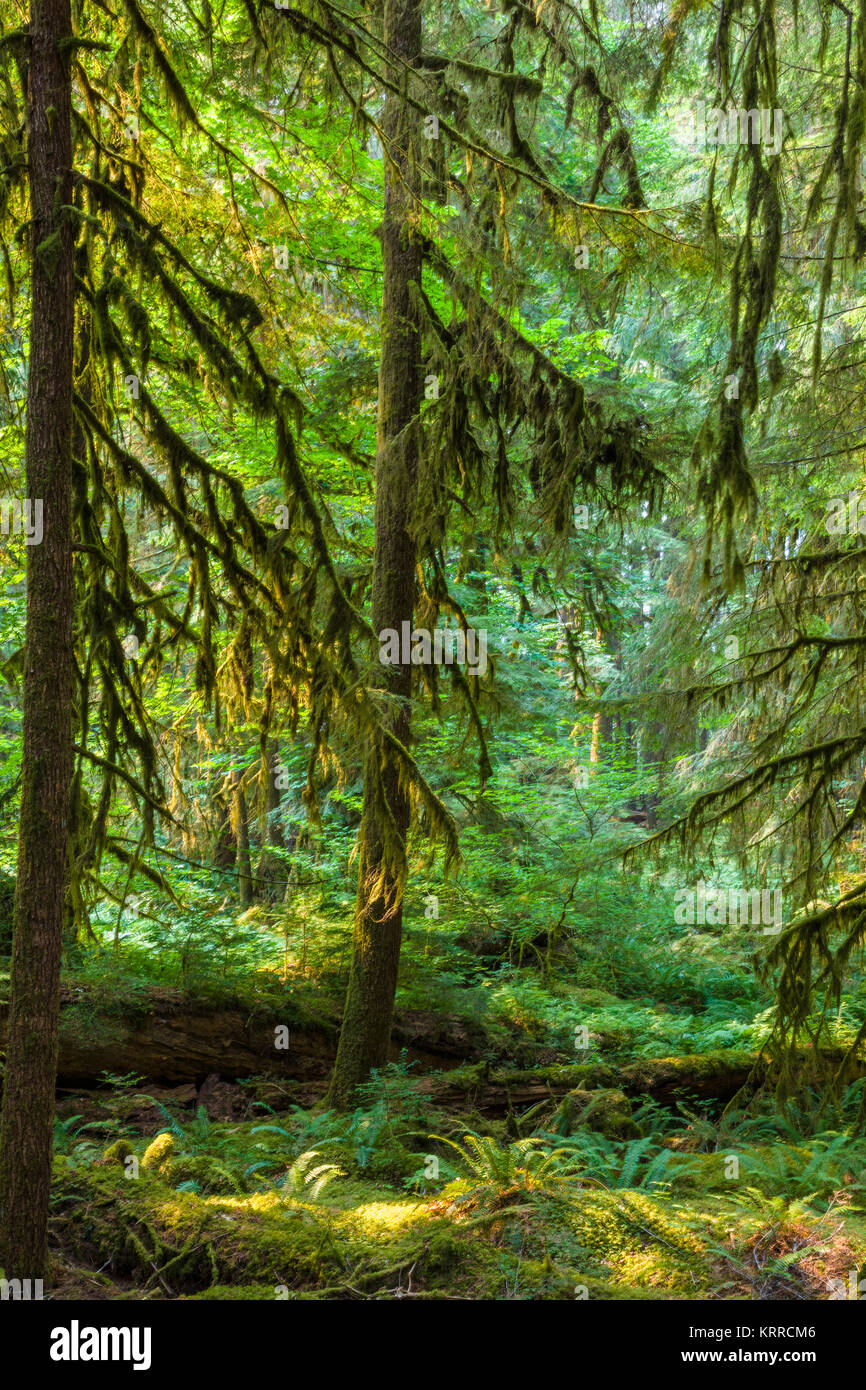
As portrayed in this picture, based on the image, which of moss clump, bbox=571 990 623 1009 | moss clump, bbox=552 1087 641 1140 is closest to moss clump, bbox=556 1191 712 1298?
moss clump, bbox=552 1087 641 1140

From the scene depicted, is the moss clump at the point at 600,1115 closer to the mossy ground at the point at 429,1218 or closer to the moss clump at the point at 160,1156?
the mossy ground at the point at 429,1218

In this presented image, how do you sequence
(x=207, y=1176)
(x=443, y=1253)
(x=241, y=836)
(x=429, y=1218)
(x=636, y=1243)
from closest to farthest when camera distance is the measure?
(x=443, y=1253) → (x=636, y=1243) → (x=429, y=1218) → (x=207, y=1176) → (x=241, y=836)

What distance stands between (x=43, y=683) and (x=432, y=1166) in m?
3.90

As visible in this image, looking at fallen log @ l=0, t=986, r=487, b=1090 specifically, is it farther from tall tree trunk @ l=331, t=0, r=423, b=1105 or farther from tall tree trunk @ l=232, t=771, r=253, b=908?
tall tree trunk @ l=232, t=771, r=253, b=908

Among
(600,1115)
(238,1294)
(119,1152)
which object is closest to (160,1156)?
(119,1152)

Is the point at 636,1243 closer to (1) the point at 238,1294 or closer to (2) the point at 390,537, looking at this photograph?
(1) the point at 238,1294

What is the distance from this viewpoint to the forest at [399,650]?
4.50 metres

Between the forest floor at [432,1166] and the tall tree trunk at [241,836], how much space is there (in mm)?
1517

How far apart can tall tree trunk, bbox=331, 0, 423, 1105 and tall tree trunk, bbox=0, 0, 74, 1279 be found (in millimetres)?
3114

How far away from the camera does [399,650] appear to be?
7.74 metres
